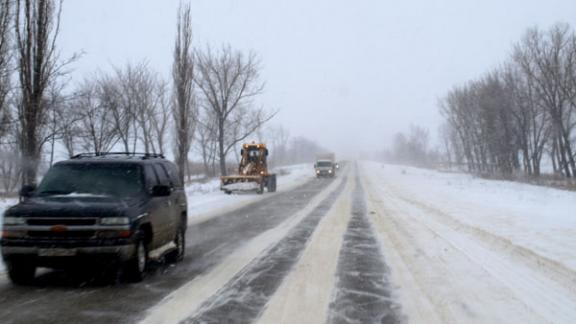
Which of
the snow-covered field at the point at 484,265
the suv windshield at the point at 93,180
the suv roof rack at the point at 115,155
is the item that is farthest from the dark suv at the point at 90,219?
the snow-covered field at the point at 484,265

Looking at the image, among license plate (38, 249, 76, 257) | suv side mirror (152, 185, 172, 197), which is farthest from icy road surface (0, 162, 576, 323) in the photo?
suv side mirror (152, 185, 172, 197)

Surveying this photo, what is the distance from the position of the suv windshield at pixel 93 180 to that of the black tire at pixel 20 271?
1.12 meters

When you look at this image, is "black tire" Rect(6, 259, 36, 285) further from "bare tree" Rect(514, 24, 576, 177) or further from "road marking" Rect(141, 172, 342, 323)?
"bare tree" Rect(514, 24, 576, 177)

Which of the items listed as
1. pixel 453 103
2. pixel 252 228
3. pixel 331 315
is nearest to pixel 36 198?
pixel 331 315

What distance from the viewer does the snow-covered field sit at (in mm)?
6570

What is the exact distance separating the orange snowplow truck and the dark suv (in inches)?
922

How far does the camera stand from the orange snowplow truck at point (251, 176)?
33.1 m

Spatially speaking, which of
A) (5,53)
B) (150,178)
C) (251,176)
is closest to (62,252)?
(150,178)

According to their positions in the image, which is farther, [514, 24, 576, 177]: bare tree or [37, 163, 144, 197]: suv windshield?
[514, 24, 576, 177]: bare tree

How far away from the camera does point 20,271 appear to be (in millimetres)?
7961

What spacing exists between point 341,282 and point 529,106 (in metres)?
54.5

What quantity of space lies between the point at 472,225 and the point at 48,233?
11.8 meters

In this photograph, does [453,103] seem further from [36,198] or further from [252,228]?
[36,198]

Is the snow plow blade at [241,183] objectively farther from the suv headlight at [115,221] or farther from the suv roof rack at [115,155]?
the suv headlight at [115,221]
